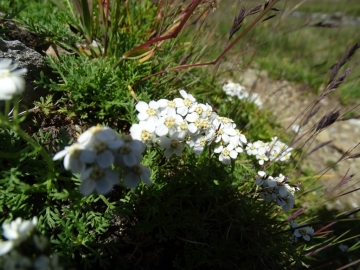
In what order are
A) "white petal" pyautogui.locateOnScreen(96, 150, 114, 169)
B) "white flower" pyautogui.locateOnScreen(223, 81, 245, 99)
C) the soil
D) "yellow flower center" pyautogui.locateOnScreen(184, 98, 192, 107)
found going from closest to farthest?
"white petal" pyautogui.locateOnScreen(96, 150, 114, 169) → "yellow flower center" pyautogui.locateOnScreen(184, 98, 192, 107) → "white flower" pyautogui.locateOnScreen(223, 81, 245, 99) → the soil

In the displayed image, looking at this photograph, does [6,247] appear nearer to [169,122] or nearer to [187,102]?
[169,122]

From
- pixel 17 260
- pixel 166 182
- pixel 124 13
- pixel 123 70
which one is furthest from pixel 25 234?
pixel 124 13

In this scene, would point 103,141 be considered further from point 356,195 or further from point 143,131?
point 356,195

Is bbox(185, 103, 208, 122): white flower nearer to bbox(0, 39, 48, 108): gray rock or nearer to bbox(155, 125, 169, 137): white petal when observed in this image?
bbox(155, 125, 169, 137): white petal

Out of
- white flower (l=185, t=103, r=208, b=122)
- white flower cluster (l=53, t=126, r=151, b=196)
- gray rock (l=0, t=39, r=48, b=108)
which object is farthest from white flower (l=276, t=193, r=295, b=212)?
gray rock (l=0, t=39, r=48, b=108)

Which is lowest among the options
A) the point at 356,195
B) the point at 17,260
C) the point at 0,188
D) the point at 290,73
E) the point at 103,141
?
the point at 356,195

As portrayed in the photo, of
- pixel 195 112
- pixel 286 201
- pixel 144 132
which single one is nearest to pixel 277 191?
pixel 286 201
